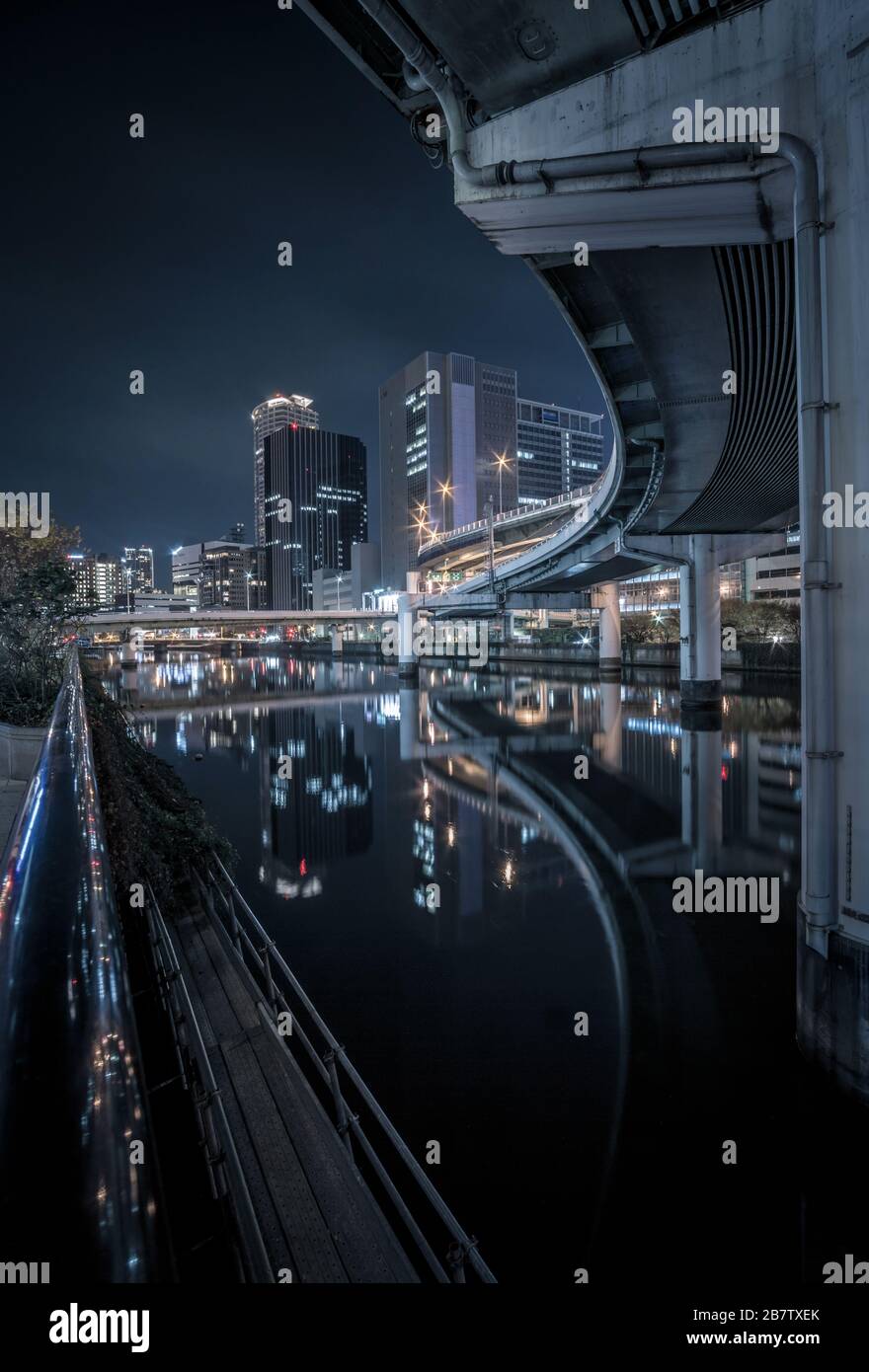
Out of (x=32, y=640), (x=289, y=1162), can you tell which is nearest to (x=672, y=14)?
(x=289, y=1162)

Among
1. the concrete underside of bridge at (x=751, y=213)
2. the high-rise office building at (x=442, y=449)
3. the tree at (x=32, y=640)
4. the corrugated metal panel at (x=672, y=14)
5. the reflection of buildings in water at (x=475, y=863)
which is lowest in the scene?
the reflection of buildings in water at (x=475, y=863)

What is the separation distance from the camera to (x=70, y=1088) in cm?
122

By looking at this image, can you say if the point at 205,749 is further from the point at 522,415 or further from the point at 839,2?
the point at 522,415

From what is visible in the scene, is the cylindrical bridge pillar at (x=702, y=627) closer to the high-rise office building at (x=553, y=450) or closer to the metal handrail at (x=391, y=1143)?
the metal handrail at (x=391, y=1143)

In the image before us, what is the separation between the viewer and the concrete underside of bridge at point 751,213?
5.93 metres

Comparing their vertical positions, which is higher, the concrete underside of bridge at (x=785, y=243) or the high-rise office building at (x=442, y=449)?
the high-rise office building at (x=442, y=449)

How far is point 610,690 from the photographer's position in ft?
161

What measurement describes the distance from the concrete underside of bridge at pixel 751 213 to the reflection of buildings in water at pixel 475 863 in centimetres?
576

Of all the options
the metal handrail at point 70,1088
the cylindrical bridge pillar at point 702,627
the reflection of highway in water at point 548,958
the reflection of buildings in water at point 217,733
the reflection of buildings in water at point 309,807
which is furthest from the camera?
the cylindrical bridge pillar at point 702,627

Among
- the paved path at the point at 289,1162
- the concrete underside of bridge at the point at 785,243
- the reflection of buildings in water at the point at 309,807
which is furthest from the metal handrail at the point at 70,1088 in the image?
the reflection of buildings in water at the point at 309,807

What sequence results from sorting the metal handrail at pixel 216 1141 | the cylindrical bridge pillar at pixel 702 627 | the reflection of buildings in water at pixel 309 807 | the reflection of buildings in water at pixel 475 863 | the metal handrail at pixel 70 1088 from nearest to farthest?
the metal handrail at pixel 70 1088 < the metal handrail at pixel 216 1141 < the reflection of buildings in water at pixel 475 863 < the reflection of buildings in water at pixel 309 807 < the cylindrical bridge pillar at pixel 702 627

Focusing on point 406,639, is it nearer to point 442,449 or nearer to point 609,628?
point 609,628

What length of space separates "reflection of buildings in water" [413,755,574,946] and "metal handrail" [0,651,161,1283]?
9.53 metres
